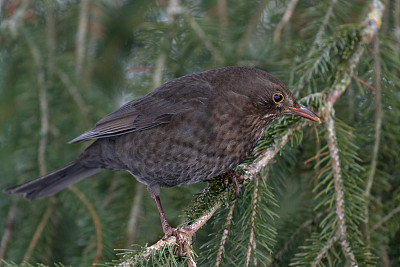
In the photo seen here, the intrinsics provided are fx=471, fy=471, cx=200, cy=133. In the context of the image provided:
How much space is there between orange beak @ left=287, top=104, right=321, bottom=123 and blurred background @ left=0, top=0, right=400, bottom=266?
16cm

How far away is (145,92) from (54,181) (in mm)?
925

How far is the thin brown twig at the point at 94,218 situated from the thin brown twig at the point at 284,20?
190cm

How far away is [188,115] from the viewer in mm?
2959

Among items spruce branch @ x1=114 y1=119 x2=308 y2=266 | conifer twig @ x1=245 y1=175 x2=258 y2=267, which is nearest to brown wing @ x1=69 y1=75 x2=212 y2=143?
spruce branch @ x1=114 y1=119 x2=308 y2=266

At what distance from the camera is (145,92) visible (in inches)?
140

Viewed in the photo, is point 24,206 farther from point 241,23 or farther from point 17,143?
point 241,23

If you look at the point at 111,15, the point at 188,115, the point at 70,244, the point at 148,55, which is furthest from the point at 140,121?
the point at 111,15

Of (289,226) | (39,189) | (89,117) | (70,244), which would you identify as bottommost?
(70,244)

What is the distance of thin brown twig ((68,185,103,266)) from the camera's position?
2.84 m

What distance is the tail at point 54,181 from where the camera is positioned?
3203 millimetres

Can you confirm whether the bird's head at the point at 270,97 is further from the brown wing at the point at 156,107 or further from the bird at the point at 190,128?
the brown wing at the point at 156,107

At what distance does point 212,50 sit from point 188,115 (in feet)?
2.88

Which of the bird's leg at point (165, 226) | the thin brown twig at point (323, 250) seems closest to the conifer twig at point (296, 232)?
the thin brown twig at point (323, 250)

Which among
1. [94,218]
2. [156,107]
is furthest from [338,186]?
[94,218]
